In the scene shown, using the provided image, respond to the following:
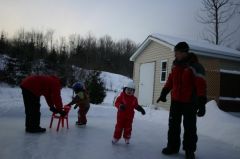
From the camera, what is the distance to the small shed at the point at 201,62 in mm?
13375

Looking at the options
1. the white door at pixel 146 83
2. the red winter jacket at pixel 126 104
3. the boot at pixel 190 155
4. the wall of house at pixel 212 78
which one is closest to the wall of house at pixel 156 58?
the white door at pixel 146 83

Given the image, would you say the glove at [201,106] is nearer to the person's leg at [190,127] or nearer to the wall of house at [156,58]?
the person's leg at [190,127]

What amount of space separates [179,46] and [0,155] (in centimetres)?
315

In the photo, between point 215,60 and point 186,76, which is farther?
point 215,60

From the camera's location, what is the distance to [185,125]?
4551 millimetres

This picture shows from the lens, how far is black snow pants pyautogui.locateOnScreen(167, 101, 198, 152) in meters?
4.44

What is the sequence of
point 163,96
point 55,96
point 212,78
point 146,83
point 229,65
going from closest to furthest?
point 163,96
point 55,96
point 212,78
point 229,65
point 146,83

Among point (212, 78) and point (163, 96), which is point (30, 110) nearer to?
point (163, 96)

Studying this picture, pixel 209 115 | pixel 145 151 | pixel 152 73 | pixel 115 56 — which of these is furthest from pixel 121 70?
pixel 145 151

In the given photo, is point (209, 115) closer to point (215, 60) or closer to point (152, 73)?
point (215, 60)

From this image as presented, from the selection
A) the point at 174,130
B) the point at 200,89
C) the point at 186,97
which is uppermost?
the point at 200,89

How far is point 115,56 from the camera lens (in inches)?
2255

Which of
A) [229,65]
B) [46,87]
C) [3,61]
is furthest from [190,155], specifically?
[3,61]

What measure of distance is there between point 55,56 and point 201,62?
19.2m
